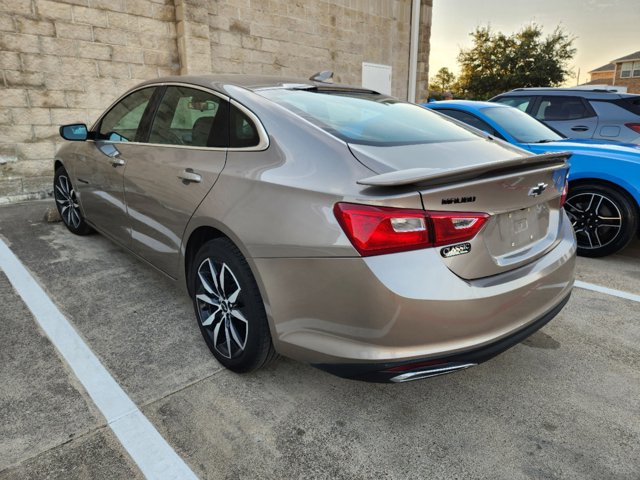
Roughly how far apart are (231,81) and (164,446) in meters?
2.00

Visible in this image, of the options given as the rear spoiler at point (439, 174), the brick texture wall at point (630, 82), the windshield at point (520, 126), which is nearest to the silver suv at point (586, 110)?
the windshield at point (520, 126)

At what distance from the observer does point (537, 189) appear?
2018 millimetres

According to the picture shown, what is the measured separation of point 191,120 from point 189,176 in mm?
473

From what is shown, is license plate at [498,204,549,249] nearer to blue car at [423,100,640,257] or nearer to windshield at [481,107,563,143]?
blue car at [423,100,640,257]

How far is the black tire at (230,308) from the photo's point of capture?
2.10 m

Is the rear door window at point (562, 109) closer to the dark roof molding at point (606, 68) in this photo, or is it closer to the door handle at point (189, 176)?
the door handle at point (189, 176)

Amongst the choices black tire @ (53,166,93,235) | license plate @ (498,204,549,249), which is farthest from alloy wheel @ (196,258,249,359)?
black tire @ (53,166,93,235)

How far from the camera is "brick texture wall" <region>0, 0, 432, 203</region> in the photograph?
629 cm

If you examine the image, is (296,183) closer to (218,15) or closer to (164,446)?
(164,446)

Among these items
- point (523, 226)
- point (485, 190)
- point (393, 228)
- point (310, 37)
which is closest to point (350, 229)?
point (393, 228)

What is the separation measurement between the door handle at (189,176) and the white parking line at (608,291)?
3159mm

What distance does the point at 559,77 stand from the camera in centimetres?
3156

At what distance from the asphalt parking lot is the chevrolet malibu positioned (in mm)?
312

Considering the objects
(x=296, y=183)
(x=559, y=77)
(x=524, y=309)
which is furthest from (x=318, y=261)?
(x=559, y=77)
